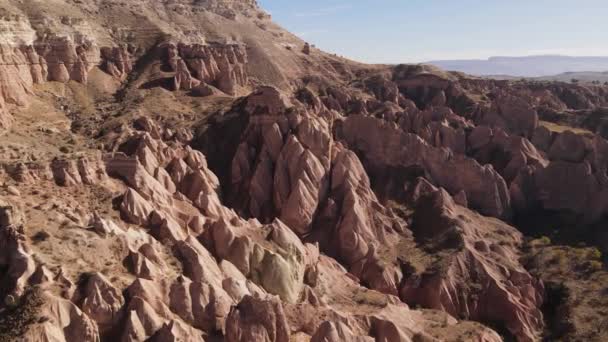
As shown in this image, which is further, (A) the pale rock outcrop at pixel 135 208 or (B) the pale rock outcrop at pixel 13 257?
(A) the pale rock outcrop at pixel 135 208

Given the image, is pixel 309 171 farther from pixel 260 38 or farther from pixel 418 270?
pixel 260 38

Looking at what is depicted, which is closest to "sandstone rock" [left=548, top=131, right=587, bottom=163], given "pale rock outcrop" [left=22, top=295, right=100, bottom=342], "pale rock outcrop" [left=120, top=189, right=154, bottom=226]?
"pale rock outcrop" [left=120, top=189, right=154, bottom=226]

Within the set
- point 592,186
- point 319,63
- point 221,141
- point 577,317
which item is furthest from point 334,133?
point 319,63

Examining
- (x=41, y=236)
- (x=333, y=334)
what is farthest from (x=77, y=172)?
(x=333, y=334)

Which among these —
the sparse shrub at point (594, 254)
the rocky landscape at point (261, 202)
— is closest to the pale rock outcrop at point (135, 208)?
the rocky landscape at point (261, 202)

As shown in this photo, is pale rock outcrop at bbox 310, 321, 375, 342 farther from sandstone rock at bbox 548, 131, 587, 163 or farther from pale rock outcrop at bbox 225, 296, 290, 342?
sandstone rock at bbox 548, 131, 587, 163

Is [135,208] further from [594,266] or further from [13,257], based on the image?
[594,266]

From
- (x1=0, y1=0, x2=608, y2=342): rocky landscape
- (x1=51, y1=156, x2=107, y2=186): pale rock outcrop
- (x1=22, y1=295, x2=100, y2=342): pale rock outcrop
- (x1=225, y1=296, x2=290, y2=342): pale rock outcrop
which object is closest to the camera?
(x1=22, y1=295, x2=100, y2=342): pale rock outcrop

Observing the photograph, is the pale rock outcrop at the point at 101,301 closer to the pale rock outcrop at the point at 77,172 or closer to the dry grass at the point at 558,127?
the pale rock outcrop at the point at 77,172
